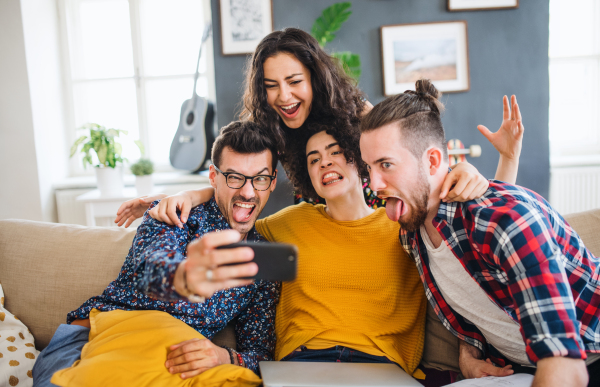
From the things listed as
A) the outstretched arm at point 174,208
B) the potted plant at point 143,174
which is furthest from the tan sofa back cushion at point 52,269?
the potted plant at point 143,174

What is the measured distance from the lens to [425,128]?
1.14 metres

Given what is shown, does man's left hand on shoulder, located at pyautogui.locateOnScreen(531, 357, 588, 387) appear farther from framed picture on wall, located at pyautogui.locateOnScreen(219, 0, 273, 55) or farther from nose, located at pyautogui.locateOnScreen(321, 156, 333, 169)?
framed picture on wall, located at pyautogui.locateOnScreen(219, 0, 273, 55)

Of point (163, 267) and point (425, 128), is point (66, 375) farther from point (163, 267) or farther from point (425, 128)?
point (425, 128)

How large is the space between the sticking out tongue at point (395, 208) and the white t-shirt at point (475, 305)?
0.13 m

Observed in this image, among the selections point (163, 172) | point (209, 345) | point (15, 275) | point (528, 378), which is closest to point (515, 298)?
point (528, 378)

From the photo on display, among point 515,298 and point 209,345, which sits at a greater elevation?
point 515,298

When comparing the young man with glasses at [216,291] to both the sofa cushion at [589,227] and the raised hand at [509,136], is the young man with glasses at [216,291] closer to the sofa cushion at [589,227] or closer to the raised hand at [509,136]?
the raised hand at [509,136]

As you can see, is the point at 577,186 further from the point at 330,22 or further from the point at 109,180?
the point at 109,180

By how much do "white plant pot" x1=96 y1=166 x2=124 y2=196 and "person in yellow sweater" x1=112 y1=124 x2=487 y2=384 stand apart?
2.43 m

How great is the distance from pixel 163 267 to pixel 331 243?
2.44 ft

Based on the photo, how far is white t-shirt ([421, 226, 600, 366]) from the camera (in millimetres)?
1112

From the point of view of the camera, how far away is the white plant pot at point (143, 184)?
3.54 metres

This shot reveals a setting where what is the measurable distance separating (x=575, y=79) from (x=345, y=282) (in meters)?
4.12

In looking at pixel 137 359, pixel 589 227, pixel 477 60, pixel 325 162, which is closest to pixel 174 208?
pixel 137 359
